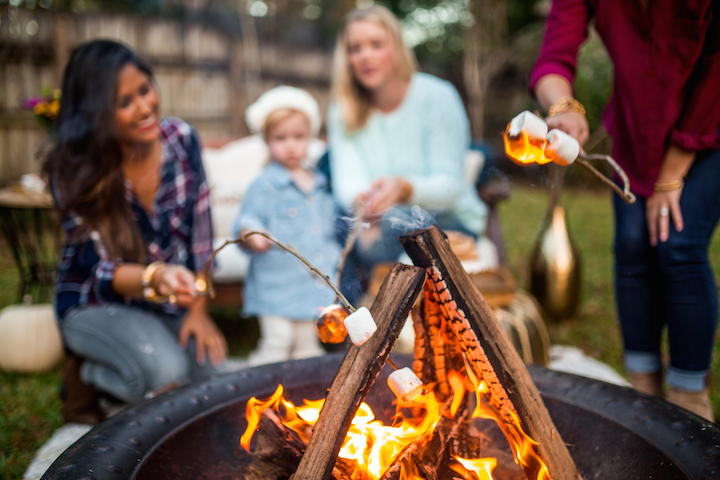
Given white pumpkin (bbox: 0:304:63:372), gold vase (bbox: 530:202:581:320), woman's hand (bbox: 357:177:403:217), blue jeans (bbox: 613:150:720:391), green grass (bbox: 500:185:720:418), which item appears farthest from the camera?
gold vase (bbox: 530:202:581:320)

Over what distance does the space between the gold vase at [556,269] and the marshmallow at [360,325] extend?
8.03 feet

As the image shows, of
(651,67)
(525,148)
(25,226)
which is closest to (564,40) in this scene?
(651,67)

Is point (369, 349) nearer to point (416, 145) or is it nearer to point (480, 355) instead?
point (480, 355)

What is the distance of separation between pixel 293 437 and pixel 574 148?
0.77m

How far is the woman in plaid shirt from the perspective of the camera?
180 cm

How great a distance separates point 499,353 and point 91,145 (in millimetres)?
1602

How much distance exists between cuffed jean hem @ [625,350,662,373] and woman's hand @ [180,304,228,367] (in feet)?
4.91

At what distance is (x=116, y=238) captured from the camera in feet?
6.26

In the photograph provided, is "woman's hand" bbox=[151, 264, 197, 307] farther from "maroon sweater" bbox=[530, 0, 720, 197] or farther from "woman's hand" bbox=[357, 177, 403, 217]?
"maroon sweater" bbox=[530, 0, 720, 197]

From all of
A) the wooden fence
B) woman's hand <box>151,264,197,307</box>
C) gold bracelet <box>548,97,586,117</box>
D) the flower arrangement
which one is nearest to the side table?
the flower arrangement

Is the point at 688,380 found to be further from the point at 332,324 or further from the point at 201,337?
the point at 201,337

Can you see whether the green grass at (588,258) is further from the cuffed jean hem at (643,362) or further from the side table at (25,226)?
the side table at (25,226)

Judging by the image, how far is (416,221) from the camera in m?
1.16

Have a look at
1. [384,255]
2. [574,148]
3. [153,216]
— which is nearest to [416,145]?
[384,255]
